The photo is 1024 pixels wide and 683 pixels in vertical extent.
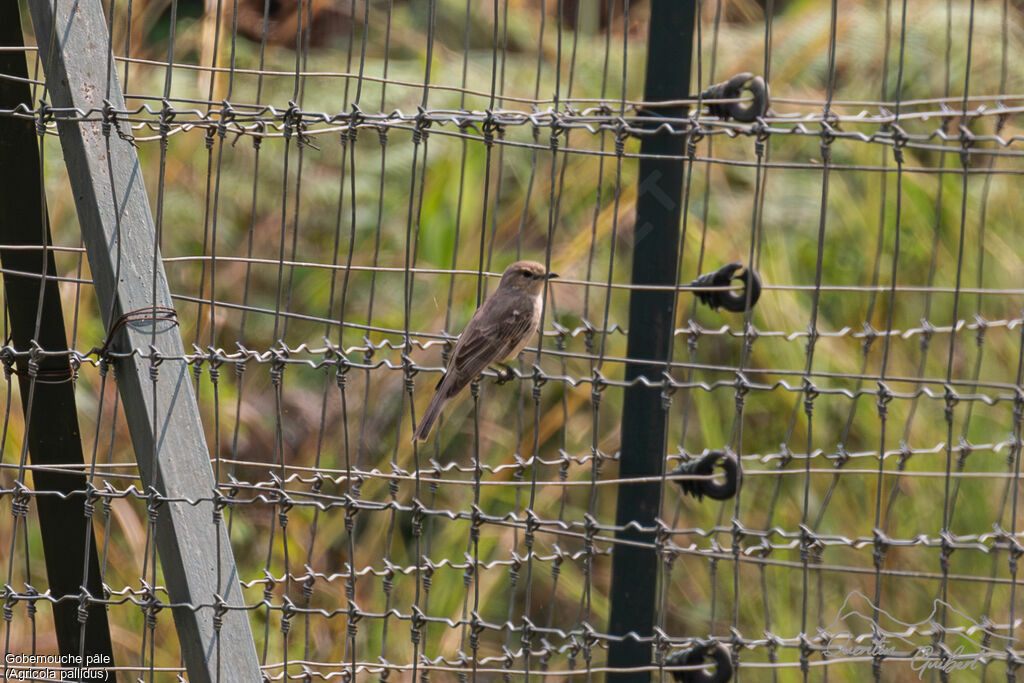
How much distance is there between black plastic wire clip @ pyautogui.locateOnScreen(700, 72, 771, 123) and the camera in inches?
93.9

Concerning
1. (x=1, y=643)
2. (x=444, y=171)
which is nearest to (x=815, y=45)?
(x=444, y=171)

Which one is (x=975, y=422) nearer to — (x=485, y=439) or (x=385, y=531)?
(x=485, y=439)

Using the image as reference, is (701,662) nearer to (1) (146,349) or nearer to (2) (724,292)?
(2) (724,292)

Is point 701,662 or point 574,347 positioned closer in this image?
point 701,662

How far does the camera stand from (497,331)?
12.0 ft

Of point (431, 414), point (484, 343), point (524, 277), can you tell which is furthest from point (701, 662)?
point (524, 277)

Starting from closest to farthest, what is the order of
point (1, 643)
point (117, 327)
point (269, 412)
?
point (117, 327)
point (1, 643)
point (269, 412)

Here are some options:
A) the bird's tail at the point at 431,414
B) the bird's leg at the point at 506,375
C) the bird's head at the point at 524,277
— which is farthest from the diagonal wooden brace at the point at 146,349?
the bird's head at the point at 524,277

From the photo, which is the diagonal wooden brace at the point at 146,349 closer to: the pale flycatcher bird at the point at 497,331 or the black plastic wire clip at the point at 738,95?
the pale flycatcher bird at the point at 497,331

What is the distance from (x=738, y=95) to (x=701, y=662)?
1343mm

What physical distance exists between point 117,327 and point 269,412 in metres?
2.93

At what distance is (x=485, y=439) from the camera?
15.2 ft

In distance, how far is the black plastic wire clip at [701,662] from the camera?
7.97 ft

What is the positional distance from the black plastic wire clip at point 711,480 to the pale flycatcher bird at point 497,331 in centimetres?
108
